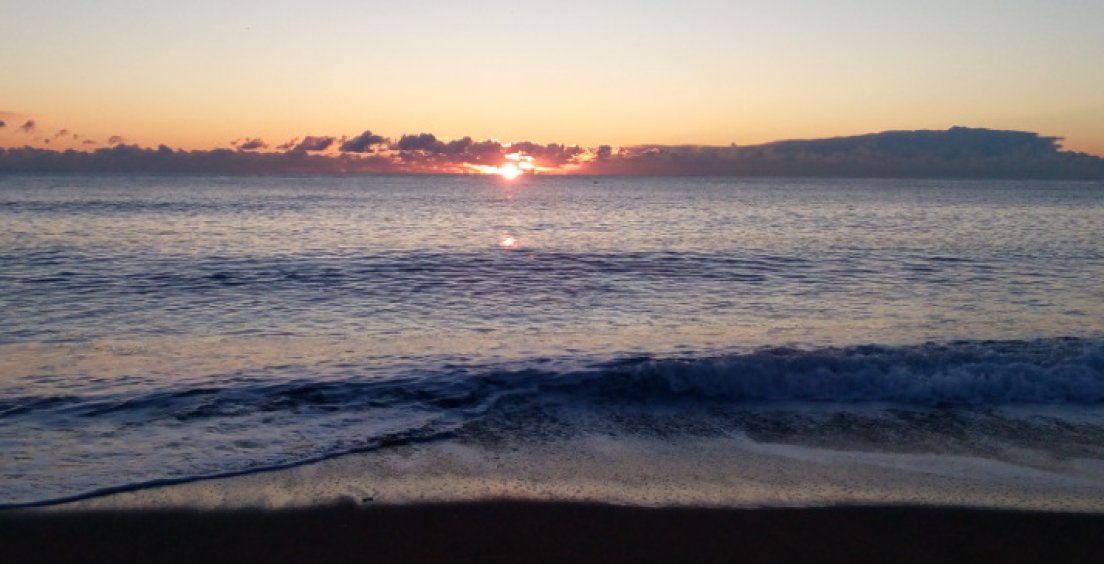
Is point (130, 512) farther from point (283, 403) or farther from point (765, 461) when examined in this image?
point (765, 461)

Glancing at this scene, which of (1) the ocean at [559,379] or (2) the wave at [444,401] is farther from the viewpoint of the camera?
(2) the wave at [444,401]

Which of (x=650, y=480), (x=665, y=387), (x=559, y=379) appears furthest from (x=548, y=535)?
(x=559, y=379)

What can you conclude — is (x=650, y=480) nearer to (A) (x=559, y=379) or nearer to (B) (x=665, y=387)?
(B) (x=665, y=387)

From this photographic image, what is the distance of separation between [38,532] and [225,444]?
7.57 feet

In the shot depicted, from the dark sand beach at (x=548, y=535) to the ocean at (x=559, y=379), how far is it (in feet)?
1.21

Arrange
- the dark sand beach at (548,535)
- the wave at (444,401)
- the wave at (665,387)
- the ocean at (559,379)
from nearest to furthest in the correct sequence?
the dark sand beach at (548,535) < the ocean at (559,379) < the wave at (444,401) < the wave at (665,387)

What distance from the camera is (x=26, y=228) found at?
3562 centimetres

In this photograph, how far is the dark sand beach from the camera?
6066mm

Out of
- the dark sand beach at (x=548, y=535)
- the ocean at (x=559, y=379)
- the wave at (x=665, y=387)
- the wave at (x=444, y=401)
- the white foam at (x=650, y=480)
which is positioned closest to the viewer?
the dark sand beach at (x=548, y=535)

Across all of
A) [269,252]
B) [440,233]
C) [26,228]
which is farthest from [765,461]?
[26,228]

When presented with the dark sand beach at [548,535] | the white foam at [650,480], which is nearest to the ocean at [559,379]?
the white foam at [650,480]

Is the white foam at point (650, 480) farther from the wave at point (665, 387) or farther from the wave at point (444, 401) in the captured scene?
the wave at point (665, 387)

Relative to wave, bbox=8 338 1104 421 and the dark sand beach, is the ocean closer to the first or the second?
wave, bbox=8 338 1104 421

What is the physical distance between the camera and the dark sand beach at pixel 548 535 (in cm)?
607
